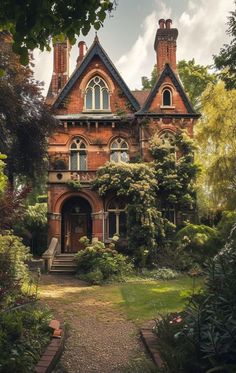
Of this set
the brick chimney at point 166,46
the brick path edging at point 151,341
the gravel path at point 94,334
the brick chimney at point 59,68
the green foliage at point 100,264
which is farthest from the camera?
the brick chimney at point 59,68

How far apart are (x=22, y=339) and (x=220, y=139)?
1973cm

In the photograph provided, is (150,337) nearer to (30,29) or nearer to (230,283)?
(230,283)

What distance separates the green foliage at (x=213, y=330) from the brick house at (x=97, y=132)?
16984mm

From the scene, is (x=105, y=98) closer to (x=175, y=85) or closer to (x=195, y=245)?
(x=175, y=85)

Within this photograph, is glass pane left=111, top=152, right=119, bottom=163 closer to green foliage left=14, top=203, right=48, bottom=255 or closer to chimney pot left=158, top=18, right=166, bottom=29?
green foliage left=14, top=203, right=48, bottom=255

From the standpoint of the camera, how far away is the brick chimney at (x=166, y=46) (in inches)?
1000

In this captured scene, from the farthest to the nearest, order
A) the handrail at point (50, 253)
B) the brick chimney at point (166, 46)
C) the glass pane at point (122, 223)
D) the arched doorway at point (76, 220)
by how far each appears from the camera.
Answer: the brick chimney at point (166, 46) < the arched doorway at point (76, 220) < the glass pane at point (122, 223) < the handrail at point (50, 253)

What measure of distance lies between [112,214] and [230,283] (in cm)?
1770

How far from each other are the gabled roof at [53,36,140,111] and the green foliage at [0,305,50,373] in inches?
744

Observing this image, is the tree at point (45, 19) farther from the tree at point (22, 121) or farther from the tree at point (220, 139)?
the tree at point (220, 139)

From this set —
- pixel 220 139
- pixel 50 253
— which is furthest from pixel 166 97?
pixel 50 253

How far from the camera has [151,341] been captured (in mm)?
6816

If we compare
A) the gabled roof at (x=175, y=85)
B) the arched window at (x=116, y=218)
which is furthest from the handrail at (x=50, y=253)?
the gabled roof at (x=175, y=85)

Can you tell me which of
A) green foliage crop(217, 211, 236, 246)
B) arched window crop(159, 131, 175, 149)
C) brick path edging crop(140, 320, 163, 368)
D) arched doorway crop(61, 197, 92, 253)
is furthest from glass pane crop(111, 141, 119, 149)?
brick path edging crop(140, 320, 163, 368)
